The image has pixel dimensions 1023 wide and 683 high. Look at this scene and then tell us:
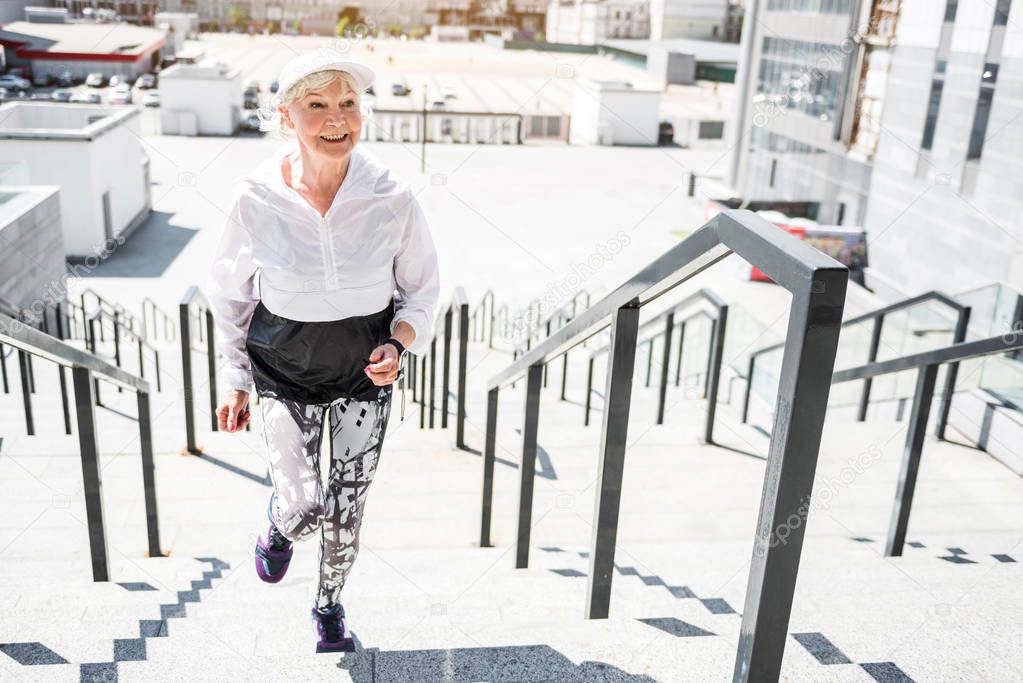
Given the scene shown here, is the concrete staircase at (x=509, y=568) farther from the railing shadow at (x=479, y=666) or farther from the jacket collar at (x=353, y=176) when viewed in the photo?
the jacket collar at (x=353, y=176)

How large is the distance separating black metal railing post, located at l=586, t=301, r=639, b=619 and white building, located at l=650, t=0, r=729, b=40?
7082 cm

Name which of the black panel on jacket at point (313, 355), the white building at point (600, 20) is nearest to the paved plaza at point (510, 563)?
the black panel on jacket at point (313, 355)

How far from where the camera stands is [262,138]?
3309 centimetres

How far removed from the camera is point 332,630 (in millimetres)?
2393

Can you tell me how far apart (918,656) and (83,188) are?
1828 cm

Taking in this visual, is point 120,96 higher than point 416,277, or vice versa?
point 416,277

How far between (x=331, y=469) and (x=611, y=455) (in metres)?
0.76

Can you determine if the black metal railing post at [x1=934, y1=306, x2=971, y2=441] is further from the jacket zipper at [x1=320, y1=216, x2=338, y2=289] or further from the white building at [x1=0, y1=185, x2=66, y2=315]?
the white building at [x1=0, y1=185, x2=66, y2=315]

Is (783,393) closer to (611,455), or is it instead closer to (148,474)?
(611,455)

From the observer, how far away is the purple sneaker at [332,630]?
7.73 ft

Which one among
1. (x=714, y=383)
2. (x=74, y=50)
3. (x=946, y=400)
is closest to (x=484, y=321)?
(x=714, y=383)

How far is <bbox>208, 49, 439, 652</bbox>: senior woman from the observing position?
2.32 metres

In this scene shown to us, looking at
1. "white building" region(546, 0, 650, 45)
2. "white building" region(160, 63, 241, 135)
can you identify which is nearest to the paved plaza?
"white building" region(160, 63, 241, 135)

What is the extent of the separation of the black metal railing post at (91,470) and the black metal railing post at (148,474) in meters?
0.51
